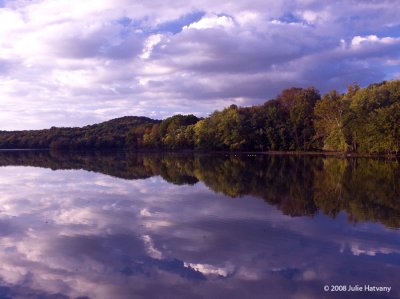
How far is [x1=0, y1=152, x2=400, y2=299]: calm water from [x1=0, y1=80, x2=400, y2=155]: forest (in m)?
40.1

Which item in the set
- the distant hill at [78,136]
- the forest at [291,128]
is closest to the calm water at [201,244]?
the forest at [291,128]

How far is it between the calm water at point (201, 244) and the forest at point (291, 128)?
40.1 meters

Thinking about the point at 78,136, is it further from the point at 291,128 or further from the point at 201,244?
the point at 201,244

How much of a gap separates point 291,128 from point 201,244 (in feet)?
223

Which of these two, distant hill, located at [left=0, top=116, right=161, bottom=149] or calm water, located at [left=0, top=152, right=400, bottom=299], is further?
distant hill, located at [left=0, top=116, right=161, bottom=149]

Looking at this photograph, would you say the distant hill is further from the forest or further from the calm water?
the calm water

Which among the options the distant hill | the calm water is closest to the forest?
the distant hill

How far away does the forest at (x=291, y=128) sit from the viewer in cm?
5844

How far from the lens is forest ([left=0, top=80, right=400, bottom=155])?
58438mm

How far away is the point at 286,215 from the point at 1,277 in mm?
10056

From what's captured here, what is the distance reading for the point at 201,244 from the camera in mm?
11797

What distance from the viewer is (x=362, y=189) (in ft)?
72.4

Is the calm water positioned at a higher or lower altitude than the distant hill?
lower

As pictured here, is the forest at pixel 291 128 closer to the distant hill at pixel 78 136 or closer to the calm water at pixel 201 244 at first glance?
the distant hill at pixel 78 136
